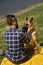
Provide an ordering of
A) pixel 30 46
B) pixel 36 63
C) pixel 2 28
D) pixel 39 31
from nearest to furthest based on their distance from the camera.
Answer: pixel 36 63
pixel 30 46
pixel 39 31
pixel 2 28

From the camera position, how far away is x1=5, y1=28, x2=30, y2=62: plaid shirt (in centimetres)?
764

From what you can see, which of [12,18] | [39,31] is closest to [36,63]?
[12,18]

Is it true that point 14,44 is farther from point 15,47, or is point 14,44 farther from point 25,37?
point 25,37

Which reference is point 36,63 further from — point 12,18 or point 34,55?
point 12,18

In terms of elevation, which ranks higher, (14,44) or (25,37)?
(25,37)

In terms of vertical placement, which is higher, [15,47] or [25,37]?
[25,37]

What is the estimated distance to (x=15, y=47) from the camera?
768 centimetres

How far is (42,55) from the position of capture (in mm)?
7695

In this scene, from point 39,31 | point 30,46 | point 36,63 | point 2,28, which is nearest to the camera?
point 36,63

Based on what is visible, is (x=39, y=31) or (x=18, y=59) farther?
(x=39, y=31)

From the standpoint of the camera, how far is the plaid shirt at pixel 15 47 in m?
7.64

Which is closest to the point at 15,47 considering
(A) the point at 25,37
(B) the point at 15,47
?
(B) the point at 15,47

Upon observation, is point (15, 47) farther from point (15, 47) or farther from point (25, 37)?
point (25, 37)

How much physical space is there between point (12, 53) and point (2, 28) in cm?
1001
